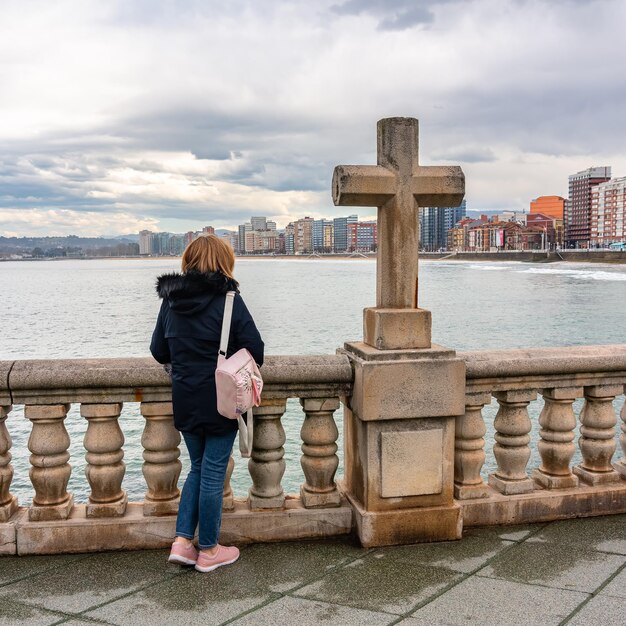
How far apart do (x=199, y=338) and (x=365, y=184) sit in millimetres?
1355

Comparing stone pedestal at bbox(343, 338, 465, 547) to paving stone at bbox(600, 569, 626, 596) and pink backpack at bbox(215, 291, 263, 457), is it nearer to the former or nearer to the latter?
pink backpack at bbox(215, 291, 263, 457)

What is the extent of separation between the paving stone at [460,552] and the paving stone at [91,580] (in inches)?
50.0

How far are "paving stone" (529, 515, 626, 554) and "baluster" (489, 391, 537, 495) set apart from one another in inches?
12.6

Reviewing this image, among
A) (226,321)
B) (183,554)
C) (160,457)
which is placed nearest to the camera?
(226,321)

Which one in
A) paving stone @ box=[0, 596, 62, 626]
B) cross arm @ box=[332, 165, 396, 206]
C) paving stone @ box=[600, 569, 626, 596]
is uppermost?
cross arm @ box=[332, 165, 396, 206]

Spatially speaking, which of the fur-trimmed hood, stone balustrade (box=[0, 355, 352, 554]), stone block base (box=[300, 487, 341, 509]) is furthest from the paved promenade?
the fur-trimmed hood

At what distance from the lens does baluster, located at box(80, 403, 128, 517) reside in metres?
4.23

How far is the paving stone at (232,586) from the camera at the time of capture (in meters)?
3.41

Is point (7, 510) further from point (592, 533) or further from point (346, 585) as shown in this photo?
point (592, 533)

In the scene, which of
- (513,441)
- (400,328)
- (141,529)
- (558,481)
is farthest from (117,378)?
(558,481)

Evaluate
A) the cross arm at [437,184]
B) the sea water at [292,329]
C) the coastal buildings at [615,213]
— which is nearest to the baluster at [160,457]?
the cross arm at [437,184]

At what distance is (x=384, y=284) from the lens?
14.5 feet

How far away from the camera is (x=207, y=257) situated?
380cm

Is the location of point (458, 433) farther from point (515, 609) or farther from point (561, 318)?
point (561, 318)
